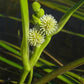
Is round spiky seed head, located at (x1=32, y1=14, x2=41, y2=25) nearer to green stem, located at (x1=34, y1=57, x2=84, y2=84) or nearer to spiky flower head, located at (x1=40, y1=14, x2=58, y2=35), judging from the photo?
spiky flower head, located at (x1=40, y1=14, x2=58, y2=35)

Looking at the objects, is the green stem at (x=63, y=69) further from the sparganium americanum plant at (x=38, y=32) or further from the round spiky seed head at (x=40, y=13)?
the round spiky seed head at (x=40, y=13)

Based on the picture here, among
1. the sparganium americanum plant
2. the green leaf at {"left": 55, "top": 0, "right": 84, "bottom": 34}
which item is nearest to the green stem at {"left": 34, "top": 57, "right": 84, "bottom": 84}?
the sparganium americanum plant

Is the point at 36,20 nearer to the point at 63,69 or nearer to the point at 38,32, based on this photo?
the point at 38,32

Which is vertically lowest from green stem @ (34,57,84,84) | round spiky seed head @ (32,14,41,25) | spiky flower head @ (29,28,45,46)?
green stem @ (34,57,84,84)

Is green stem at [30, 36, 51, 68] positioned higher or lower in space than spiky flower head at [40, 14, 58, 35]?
lower

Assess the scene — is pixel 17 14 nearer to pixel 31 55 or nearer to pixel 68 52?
pixel 68 52

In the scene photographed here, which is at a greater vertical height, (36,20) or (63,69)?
(36,20)

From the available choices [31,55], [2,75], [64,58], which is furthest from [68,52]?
[31,55]

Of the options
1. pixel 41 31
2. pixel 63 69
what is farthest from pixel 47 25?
Answer: pixel 63 69
